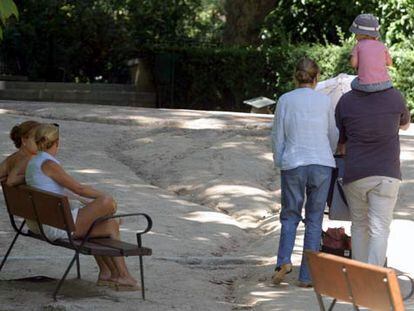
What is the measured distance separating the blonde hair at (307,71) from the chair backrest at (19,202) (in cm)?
214

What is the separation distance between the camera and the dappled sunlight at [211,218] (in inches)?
433

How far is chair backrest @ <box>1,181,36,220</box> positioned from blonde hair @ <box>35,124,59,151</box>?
1.14 feet

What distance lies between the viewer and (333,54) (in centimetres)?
2038

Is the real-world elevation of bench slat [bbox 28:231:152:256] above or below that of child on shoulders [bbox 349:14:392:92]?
below

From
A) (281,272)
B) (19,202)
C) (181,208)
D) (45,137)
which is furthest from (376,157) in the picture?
(181,208)

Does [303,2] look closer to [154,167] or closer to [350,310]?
[154,167]

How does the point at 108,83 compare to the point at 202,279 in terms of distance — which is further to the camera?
the point at 108,83

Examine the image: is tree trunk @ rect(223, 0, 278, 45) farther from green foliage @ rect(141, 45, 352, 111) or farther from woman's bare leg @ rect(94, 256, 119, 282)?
woman's bare leg @ rect(94, 256, 119, 282)

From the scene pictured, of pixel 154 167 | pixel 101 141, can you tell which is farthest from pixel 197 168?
pixel 101 141

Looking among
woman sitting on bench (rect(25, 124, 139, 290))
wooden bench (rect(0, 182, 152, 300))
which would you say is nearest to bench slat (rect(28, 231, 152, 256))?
wooden bench (rect(0, 182, 152, 300))

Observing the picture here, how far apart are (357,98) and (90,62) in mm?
17726

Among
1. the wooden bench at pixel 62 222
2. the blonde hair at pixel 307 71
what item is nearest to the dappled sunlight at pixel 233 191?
the blonde hair at pixel 307 71

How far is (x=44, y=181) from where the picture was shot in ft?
25.5

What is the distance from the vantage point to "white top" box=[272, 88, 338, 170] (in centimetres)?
788
